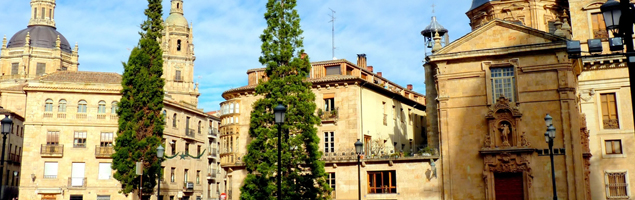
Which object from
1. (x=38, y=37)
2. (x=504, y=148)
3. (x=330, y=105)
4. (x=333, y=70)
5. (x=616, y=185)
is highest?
(x=38, y=37)

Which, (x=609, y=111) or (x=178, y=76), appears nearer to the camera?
(x=609, y=111)

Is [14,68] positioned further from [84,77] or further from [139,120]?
[139,120]

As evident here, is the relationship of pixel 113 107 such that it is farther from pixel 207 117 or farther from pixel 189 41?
pixel 189 41

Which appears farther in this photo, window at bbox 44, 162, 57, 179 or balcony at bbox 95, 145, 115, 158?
balcony at bbox 95, 145, 115, 158

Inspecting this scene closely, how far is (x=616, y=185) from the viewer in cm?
3412

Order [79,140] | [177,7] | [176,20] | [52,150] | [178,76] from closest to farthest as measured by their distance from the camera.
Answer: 1. [52,150]
2. [79,140]
3. [178,76]
4. [176,20]
5. [177,7]

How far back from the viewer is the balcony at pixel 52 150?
47.7m

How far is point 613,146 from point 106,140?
1483 inches

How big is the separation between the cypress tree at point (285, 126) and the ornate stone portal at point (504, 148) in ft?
28.1

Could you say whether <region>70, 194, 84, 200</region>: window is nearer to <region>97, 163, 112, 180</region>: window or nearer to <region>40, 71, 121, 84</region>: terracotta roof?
<region>97, 163, 112, 180</region>: window

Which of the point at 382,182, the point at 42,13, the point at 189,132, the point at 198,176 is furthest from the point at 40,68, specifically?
the point at 382,182

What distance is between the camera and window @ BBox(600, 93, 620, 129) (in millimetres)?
34750

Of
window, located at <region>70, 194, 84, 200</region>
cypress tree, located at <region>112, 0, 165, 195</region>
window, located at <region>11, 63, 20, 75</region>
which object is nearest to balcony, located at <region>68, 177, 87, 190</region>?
window, located at <region>70, 194, 84, 200</region>

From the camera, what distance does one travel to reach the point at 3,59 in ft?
290
